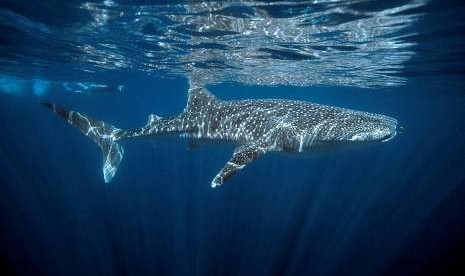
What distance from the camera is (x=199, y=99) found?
35.0 feet

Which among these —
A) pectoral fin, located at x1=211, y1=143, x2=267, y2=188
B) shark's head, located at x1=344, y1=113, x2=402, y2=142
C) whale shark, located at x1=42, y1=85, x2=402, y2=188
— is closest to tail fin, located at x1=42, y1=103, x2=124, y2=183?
whale shark, located at x1=42, y1=85, x2=402, y2=188

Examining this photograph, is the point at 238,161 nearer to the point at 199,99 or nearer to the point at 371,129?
the point at 371,129

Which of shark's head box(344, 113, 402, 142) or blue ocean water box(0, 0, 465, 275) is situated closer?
shark's head box(344, 113, 402, 142)

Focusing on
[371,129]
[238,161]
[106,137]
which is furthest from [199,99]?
[371,129]

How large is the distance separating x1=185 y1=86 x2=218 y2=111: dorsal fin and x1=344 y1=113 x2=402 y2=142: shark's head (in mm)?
4392

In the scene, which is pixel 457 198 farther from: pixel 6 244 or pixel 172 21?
pixel 6 244

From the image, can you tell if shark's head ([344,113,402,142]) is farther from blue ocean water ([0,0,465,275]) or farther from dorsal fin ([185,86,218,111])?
dorsal fin ([185,86,218,111])

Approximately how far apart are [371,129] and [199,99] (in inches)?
214

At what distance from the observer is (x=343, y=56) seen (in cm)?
1591

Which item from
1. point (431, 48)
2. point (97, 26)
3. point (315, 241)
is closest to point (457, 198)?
point (315, 241)

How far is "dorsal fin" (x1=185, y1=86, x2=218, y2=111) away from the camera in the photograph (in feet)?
34.3

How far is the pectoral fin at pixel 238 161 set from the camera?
6.40m

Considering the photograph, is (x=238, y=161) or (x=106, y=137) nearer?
(x=238, y=161)

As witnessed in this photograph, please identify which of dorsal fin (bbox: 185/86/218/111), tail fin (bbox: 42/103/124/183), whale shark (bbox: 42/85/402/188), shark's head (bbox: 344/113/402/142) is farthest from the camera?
tail fin (bbox: 42/103/124/183)
